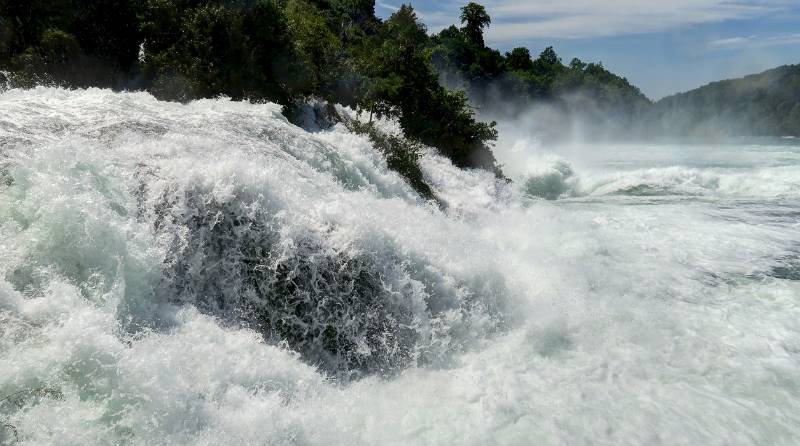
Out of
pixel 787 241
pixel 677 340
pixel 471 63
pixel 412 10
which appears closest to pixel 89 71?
pixel 677 340

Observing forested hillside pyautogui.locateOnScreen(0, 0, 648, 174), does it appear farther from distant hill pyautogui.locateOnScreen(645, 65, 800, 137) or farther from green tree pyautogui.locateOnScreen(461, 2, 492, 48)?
distant hill pyautogui.locateOnScreen(645, 65, 800, 137)

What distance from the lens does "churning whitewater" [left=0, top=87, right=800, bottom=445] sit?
4215 millimetres

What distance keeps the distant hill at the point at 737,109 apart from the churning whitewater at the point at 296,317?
293 ft

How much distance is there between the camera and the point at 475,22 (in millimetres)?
63562

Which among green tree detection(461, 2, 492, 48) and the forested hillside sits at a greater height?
green tree detection(461, 2, 492, 48)

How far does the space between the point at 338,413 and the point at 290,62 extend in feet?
37.7

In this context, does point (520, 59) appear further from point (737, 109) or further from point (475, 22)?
point (737, 109)

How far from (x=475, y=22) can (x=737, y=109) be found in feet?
221

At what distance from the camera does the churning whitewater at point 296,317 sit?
4215 millimetres

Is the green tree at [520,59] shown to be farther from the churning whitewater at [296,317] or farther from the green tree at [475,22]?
the churning whitewater at [296,317]

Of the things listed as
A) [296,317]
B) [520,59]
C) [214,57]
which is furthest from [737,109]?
[296,317]

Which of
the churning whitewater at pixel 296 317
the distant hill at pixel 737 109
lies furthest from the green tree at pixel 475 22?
the churning whitewater at pixel 296 317

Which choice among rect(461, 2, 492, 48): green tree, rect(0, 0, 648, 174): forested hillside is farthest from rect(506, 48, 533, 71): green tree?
rect(0, 0, 648, 174): forested hillside

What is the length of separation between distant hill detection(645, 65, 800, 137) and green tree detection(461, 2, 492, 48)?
3865 centimetres
